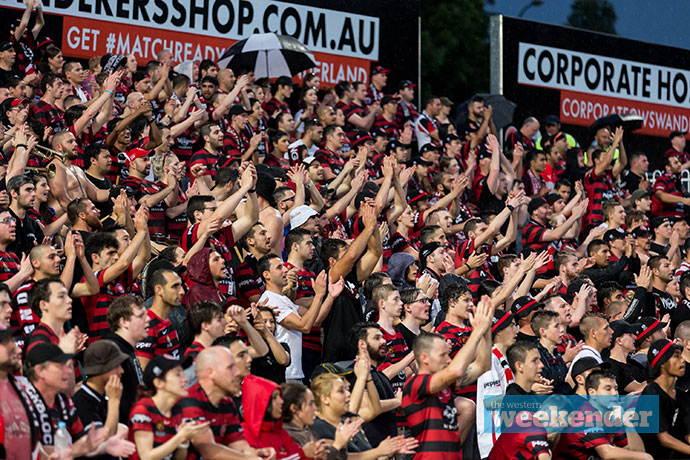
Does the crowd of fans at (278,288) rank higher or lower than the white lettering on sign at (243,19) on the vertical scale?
lower

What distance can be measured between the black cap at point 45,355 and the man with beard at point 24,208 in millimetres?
3249

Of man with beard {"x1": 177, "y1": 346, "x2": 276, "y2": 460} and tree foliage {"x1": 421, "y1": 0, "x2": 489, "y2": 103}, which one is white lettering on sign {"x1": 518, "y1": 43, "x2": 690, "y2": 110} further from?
man with beard {"x1": 177, "y1": 346, "x2": 276, "y2": 460}

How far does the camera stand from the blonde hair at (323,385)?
7816mm

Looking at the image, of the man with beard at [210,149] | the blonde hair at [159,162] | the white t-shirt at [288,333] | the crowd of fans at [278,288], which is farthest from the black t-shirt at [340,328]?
the man with beard at [210,149]

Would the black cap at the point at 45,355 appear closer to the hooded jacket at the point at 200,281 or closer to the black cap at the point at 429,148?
the hooded jacket at the point at 200,281

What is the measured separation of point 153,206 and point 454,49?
90.2ft

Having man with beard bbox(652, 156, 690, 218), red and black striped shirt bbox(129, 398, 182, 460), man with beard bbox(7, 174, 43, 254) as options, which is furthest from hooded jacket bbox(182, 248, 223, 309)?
man with beard bbox(652, 156, 690, 218)

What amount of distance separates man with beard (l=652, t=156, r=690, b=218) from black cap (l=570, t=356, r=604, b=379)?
30.6 feet

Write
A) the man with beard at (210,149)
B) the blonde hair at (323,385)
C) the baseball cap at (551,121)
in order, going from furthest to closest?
the baseball cap at (551,121)
the man with beard at (210,149)
the blonde hair at (323,385)

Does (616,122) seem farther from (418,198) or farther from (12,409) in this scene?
(12,409)

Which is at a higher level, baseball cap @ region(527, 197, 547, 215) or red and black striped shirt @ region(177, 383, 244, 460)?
baseball cap @ region(527, 197, 547, 215)

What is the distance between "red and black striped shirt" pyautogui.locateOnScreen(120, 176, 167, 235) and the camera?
11453 millimetres

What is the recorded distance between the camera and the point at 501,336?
986cm

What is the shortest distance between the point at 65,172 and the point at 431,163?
6971mm
